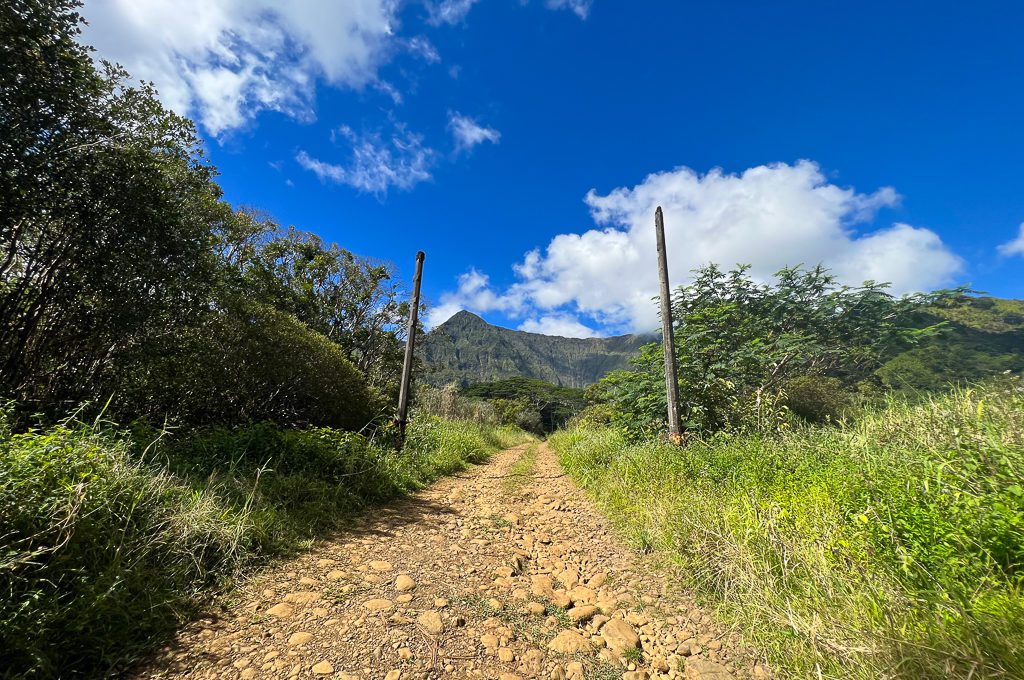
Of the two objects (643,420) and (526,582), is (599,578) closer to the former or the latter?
(526,582)

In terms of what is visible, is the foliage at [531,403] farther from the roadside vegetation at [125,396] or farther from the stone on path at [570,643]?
the stone on path at [570,643]

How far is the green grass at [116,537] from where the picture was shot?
188 cm

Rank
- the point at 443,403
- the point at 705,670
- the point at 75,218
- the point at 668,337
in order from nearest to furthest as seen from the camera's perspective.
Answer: the point at 705,670 → the point at 75,218 → the point at 668,337 → the point at 443,403

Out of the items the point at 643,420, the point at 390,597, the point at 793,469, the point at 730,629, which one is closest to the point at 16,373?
the point at 390,597

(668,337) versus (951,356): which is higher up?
(951,356)

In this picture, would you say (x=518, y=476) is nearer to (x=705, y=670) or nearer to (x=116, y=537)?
(x=705, y=670)

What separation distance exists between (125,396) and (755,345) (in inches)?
457

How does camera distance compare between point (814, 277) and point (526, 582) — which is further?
point (814, 277)

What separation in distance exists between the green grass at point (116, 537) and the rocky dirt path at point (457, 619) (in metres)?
0.27

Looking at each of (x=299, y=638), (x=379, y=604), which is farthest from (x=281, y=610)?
(x=379, y=604)

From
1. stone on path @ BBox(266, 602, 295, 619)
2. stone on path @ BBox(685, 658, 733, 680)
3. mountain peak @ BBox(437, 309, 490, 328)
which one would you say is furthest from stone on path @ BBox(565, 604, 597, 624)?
mountain peak @ BBox(437, 309, 490, 328)

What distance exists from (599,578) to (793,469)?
2.26m

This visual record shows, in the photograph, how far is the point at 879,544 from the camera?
234 cm

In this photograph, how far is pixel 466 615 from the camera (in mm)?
2652
